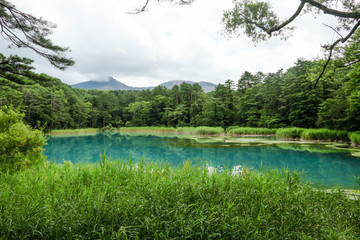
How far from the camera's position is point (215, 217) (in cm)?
183

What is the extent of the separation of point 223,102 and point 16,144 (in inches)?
1023

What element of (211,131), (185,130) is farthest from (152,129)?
(211,131)

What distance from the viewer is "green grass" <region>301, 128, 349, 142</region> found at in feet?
41.3

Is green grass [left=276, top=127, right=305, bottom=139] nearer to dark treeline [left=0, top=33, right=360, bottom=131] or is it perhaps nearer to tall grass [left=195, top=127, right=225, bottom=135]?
dark treeline [left=0, top=33, right=360, bottom=131]

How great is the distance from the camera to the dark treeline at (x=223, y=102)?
26.7ft

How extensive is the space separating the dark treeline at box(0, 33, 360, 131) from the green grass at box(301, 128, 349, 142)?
1.76 feet

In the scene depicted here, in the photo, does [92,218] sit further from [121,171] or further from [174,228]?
[121,171]

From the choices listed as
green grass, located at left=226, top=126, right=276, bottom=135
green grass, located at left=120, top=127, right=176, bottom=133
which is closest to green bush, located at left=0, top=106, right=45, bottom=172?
green grass, located at left=226, top=126, right=276, bottom=135

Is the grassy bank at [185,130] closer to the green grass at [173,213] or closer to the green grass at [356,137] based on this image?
the green grass at [356,137]

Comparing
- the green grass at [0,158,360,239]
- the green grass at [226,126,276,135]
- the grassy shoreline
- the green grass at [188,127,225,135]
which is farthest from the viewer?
the green grass at [188,127,225,135]

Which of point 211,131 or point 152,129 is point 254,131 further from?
point 152,129

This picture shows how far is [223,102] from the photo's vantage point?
27578 mm

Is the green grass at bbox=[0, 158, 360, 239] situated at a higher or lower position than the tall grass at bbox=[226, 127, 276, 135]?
lower

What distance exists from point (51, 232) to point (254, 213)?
189 cm
